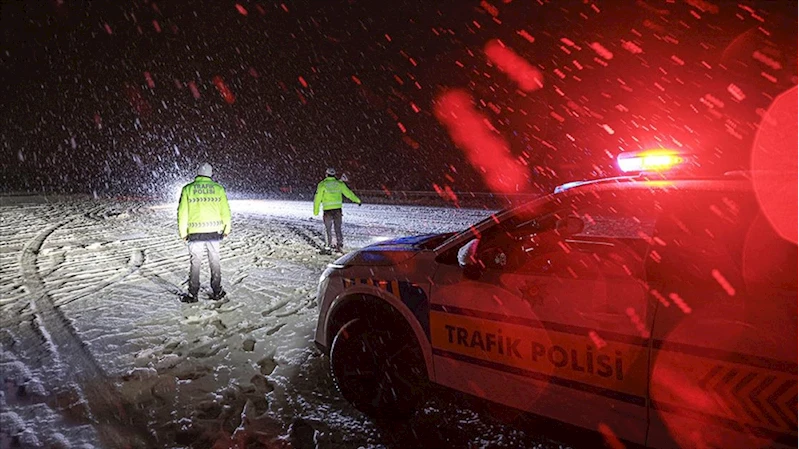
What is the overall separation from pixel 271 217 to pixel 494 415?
14.1 m

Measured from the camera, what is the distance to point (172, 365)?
13.0 ft

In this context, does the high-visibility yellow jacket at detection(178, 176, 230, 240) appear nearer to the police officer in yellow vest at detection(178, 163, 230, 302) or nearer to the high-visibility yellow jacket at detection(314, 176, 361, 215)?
the police officer in yellow vest at detection(178, 163, 230, 302)

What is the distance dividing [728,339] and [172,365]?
4.00 meters

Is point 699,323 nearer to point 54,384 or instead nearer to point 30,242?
point 54,384

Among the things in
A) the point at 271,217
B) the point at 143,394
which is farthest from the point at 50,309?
the point at 271,217

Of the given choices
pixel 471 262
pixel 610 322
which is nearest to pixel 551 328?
pixel 610 322

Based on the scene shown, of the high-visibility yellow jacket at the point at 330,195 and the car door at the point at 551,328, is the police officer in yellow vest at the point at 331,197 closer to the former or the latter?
the high-visibility yellow jacket at the point at 330,195

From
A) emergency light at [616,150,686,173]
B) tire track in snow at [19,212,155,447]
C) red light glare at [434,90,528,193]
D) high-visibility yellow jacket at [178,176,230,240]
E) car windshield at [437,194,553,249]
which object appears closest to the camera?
car windshield at [437,194,553,249]

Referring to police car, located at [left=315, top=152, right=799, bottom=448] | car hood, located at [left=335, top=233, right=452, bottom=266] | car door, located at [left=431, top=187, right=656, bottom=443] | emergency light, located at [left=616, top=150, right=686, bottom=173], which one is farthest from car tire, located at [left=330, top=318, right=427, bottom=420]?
emergency light, located at [left=616, top=150, right=686, bottom=173]

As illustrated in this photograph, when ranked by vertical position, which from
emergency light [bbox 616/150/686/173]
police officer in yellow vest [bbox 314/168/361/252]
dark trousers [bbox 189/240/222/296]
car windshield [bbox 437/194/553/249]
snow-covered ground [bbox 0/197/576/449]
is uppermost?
emergency light [bbox 616/150/686/173]

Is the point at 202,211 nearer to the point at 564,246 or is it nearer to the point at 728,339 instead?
the point at 564,246

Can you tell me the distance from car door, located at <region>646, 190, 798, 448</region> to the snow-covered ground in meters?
1.14

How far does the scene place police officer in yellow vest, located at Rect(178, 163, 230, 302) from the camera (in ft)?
18.4

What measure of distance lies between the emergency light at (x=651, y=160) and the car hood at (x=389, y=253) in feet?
4.77
